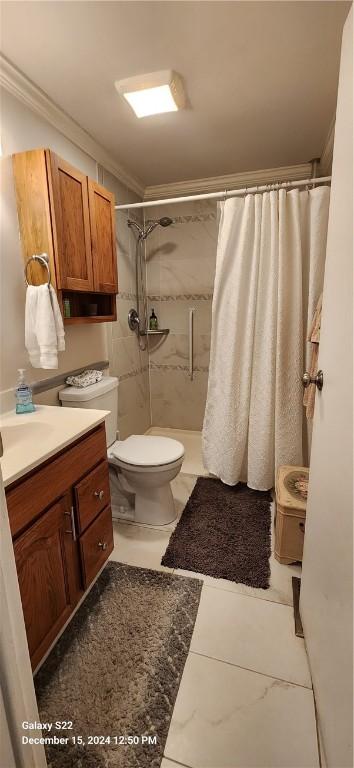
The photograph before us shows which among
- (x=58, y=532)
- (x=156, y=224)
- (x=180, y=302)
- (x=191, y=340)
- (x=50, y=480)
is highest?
(x=156, y=224)

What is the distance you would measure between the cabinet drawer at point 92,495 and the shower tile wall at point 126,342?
3.53 ft

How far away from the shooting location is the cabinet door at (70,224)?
56.0 inches

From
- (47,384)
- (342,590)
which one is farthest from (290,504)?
(47,384)

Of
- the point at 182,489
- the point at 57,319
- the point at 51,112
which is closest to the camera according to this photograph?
the point at 57,319

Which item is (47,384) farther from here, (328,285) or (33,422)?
(328,285)

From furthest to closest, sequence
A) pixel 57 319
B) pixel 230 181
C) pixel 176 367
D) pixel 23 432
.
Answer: pixel 176 367 → pixel 230 181 → pixel 57 319 → pixel 23 432

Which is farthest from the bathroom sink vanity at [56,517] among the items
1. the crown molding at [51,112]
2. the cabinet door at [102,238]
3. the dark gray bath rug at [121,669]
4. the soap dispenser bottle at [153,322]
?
the soap dispenser bottle at [153,322]

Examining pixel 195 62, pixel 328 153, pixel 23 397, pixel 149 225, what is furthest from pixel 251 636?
pixel 149 225

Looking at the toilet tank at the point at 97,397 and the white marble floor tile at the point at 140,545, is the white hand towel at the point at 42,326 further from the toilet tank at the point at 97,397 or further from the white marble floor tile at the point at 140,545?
the white marble floor tile at the point at 140,545

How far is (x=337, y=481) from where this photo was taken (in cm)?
79

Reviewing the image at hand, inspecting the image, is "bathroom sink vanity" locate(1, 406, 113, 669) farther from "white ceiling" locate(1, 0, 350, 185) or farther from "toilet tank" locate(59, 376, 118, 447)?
"white ceiling" locate(1, 0, 350, 185)

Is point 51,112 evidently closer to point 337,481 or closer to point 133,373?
point 133,373

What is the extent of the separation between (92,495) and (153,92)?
1.85m

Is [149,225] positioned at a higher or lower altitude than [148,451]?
higher
